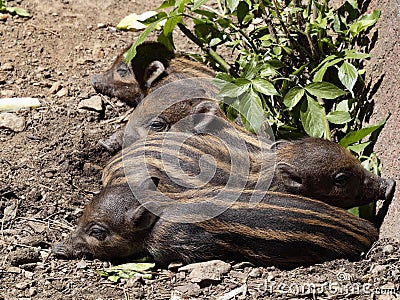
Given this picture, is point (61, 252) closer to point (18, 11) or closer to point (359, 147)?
point (359, 147)

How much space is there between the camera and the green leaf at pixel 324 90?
4.70m

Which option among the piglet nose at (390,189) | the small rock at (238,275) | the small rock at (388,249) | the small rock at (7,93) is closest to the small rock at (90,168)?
the small rock at (7,93)

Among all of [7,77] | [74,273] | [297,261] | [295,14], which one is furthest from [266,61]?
[7,77]

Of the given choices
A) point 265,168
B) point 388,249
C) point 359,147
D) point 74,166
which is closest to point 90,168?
point 74,166

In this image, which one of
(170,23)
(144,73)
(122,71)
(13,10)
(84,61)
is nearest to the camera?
(170,23)

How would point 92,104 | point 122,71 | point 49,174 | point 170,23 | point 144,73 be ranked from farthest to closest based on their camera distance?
point 122,71, point 144,73, point 92,104, point 49,174, point 170,23

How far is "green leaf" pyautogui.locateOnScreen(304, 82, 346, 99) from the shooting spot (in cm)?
470

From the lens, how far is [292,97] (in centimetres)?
477

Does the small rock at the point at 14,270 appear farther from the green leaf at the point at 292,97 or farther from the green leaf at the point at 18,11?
the green leaf at the point at 18,11

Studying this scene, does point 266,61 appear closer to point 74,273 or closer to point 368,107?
point 368,107

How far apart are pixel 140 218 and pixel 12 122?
5.29ft

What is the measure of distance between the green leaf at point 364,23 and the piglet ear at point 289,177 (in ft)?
3.07

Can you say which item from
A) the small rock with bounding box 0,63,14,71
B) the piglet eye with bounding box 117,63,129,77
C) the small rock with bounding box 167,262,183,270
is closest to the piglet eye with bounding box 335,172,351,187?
the small rock with bounding box 167,262,183,270

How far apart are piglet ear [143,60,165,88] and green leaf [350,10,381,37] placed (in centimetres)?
163
